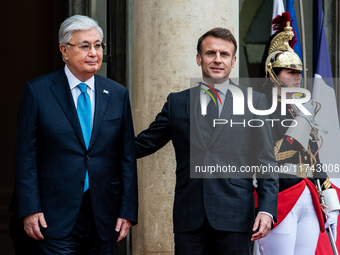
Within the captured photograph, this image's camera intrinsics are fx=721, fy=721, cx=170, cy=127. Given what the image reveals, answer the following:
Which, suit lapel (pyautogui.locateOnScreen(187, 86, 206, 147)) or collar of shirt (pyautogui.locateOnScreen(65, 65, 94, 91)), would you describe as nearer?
collar of shirt (pyautogui.locateOnScreen(65, 65, 94, 91))

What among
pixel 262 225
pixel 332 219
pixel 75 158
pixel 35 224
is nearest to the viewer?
pixel 35 224

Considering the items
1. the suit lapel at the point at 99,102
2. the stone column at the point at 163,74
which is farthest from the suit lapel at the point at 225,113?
the stone column at the point at 163,74

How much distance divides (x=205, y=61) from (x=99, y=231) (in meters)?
1.33

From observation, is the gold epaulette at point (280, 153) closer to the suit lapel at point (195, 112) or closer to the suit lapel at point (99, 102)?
the suit lapel at point (195, 112)

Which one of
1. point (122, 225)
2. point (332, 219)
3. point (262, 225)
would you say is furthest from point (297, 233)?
point (122, 225)

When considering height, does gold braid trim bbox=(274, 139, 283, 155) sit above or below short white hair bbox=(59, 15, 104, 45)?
below

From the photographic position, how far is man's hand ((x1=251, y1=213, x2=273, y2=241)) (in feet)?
14.8

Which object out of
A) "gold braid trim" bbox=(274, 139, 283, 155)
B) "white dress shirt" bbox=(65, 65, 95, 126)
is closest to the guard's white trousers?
"gold braid trim" bbox=(274, 139, 283, 155)

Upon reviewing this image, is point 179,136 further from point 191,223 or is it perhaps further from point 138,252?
point 138,252

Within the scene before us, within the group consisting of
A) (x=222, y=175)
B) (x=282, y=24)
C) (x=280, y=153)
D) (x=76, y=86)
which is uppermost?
(x=282, y=24)

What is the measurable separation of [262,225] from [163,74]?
1.87 metres

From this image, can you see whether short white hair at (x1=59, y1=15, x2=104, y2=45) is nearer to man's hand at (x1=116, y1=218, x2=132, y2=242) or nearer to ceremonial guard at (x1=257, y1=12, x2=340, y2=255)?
man's hand at (x1=116, y1=218, x2=132, y2=242)

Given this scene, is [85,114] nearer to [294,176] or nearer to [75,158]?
[75,158]

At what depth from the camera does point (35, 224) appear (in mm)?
4172
